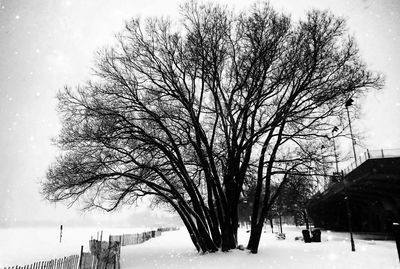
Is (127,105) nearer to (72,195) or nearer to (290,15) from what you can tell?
(72,195)

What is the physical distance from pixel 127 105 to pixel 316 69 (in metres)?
10.0

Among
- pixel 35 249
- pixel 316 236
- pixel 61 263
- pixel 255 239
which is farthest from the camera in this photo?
pixel 35 249

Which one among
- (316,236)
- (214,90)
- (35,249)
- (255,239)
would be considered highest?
(214,90)

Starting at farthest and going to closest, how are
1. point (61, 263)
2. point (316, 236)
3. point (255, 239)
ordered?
1. point (316, 236)
2. point (255, 239)
3. point (61, 263)

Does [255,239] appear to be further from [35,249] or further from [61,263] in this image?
[35,249]

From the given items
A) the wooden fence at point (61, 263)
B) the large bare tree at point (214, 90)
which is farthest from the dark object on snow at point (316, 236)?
the wooden fence at point (61, 263)

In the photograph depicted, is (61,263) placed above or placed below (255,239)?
below

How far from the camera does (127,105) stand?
15422mm

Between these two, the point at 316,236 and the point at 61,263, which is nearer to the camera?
the point at 61,263

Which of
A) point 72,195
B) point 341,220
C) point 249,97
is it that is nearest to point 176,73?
point 249,97

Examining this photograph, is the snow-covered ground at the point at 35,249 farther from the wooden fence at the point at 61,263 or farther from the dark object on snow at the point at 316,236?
the dark object on snow at the point at 316,236

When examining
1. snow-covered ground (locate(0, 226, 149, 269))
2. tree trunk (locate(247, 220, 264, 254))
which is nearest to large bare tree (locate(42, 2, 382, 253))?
tree trunk (locate(247, 220, 264, 254))

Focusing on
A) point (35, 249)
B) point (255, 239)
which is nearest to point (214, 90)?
point (255, 239)

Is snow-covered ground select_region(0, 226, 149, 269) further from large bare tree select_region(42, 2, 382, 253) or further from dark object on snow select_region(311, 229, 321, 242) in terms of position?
dark object on snow select_region(311, 229, 321, 242)
